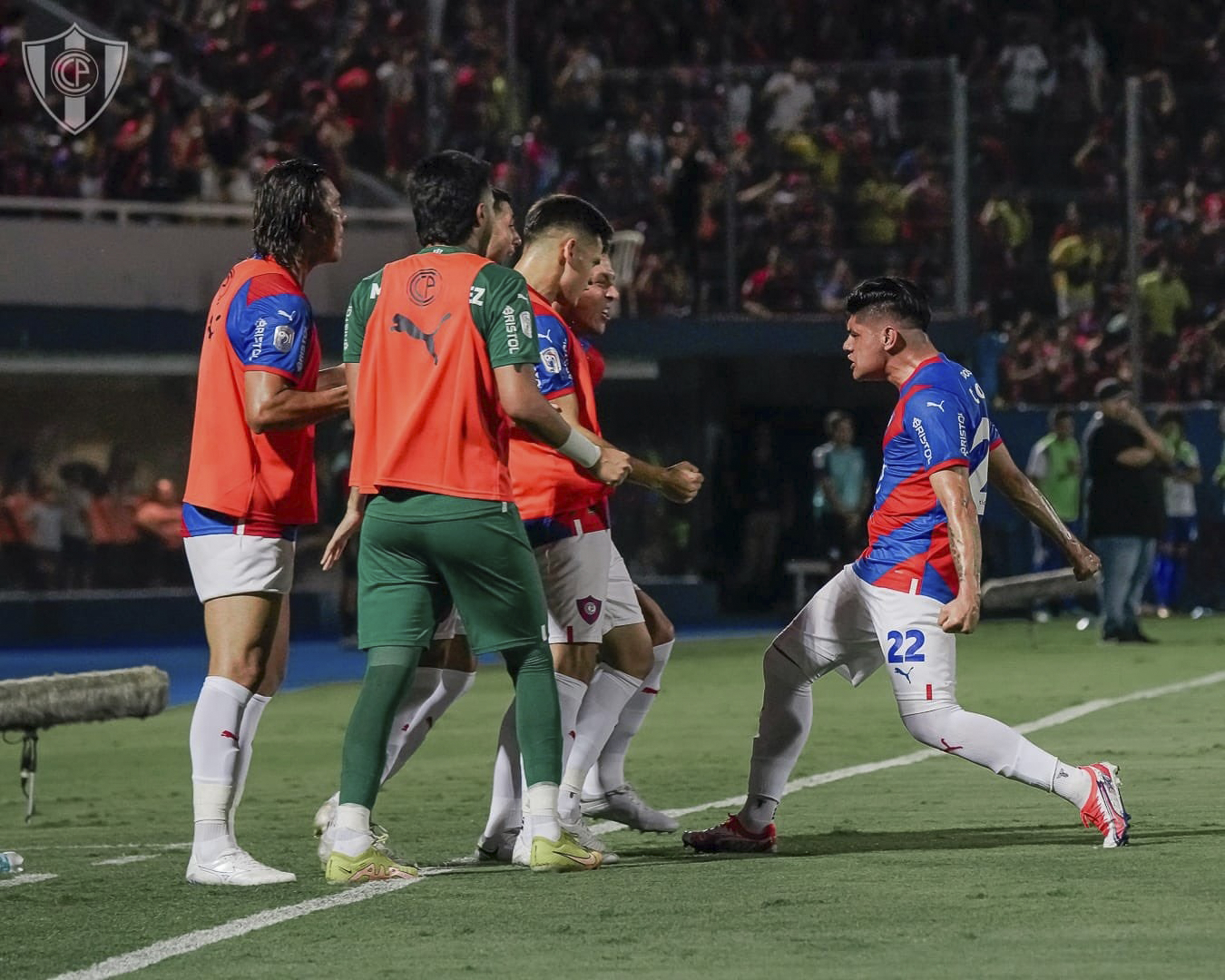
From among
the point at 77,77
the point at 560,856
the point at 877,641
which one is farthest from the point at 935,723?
the point at 77,77

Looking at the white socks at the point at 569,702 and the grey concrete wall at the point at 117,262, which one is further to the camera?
the grey concrete wall at the point at 117,262

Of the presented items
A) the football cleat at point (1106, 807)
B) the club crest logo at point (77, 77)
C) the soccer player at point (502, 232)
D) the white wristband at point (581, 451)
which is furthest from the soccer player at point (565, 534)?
the club crest logo at point (77, 77)

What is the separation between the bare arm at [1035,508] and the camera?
7.22 metres

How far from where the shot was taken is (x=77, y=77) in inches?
447

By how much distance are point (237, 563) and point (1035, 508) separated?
264cm

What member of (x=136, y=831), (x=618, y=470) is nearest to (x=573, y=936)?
(x=618, y=470)

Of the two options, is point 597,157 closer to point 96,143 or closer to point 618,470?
point 96,143

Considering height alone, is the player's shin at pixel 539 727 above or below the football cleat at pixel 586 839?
above

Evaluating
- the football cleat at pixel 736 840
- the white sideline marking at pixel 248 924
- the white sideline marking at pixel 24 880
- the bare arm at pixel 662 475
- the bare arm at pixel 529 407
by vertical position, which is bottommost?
the white sideline marking at pixel 24 880

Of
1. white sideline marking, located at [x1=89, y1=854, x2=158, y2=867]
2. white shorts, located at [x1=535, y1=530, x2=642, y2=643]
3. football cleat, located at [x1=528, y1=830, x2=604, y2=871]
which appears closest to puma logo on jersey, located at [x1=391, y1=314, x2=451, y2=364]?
white shorts, located at [x1=535, y1=530, x2=642, y2=643]

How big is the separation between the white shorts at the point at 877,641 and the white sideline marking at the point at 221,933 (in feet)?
4.97

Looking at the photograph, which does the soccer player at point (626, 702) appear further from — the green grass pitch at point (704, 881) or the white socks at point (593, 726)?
the green grass pitch at point (704, 881)

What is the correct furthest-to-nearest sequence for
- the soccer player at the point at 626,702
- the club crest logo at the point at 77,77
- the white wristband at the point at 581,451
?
the club crest logo at the point at 77,77 < the soccer player at the point at 626,702 < the white wristband at the point at 581,451

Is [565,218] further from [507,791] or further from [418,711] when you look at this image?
[507,791]
